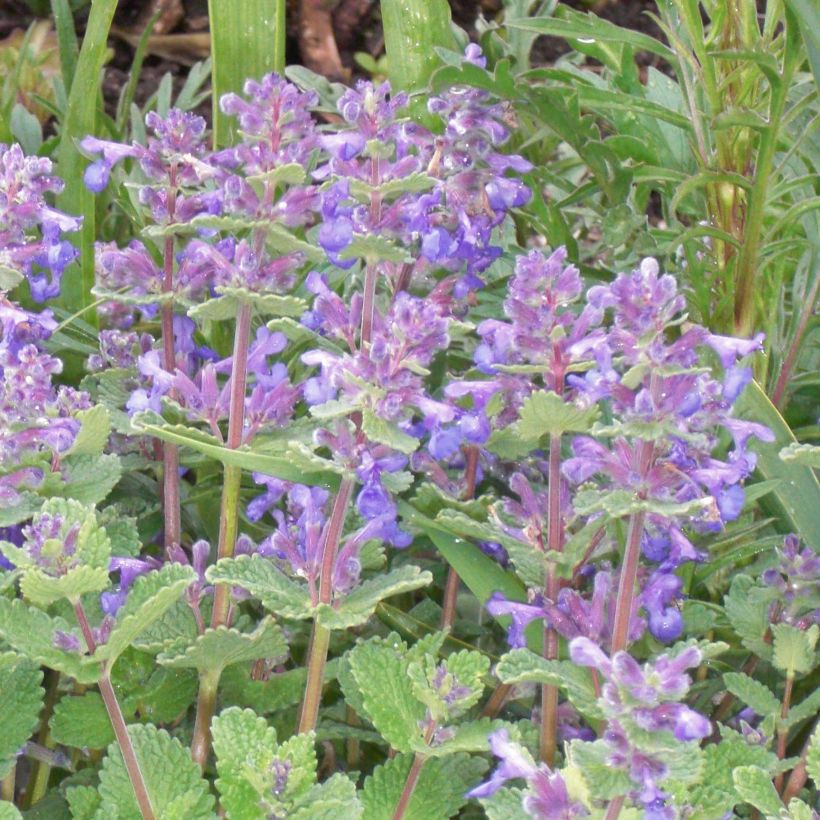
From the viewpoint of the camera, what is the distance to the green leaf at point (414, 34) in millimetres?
1522

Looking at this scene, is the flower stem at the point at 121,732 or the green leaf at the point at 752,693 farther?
the green leaf at the point at 752,693

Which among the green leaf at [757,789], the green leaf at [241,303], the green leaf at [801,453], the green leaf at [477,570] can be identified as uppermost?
the green leaf at [241,303]

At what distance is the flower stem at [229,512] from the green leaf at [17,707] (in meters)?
0.15

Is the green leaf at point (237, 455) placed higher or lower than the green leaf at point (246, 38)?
lower

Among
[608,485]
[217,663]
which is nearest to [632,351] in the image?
[608,485]

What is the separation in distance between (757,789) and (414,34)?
0.95 meters

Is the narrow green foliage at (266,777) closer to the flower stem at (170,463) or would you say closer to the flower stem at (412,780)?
the flower stem at (412,780)

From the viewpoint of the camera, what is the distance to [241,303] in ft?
3.60

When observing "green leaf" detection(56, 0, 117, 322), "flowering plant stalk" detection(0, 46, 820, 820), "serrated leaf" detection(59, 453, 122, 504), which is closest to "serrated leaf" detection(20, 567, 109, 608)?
"flowering plant stalk" detection(0, 46, 820, 820)

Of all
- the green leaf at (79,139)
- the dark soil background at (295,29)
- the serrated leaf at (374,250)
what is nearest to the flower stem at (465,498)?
the serrated leaf at (374,250)

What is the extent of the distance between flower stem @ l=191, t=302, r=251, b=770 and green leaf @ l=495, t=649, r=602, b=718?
0.28 m

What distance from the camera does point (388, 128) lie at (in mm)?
1067

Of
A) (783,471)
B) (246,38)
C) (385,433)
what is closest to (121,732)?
(385,433)

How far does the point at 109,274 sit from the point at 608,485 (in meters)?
0.52
